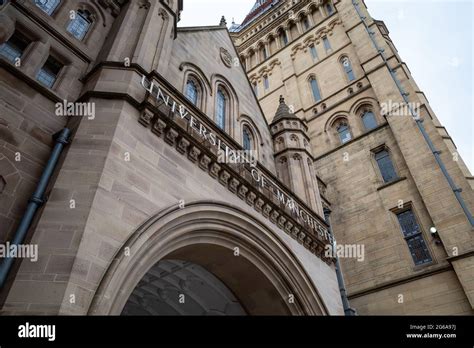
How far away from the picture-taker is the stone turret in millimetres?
13211

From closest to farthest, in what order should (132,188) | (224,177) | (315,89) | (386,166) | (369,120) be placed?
(132,188)
(224,177)
(386,166)
(369,120)
(315,89)

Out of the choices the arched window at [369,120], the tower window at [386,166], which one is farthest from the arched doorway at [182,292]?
the arched window at [369,120]

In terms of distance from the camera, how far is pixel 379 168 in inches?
698

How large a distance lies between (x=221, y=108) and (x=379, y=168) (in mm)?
9368

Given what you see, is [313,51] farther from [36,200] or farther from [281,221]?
[36,200]

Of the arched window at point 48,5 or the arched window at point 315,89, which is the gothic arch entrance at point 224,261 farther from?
the arched window at point 315,89

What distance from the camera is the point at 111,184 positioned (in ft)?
19.2

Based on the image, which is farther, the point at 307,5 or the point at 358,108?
the point at 307,5

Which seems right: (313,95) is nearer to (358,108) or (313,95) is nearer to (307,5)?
(358,108)

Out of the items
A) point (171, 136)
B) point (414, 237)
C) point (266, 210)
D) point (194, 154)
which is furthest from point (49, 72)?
point (414, 237)

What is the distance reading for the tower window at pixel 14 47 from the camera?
7340 millimetres

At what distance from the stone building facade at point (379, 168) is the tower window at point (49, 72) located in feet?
28.3

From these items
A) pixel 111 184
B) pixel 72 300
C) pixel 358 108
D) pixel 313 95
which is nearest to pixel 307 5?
pixel 313 95

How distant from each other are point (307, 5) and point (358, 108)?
Answer: 1463 centimetres
